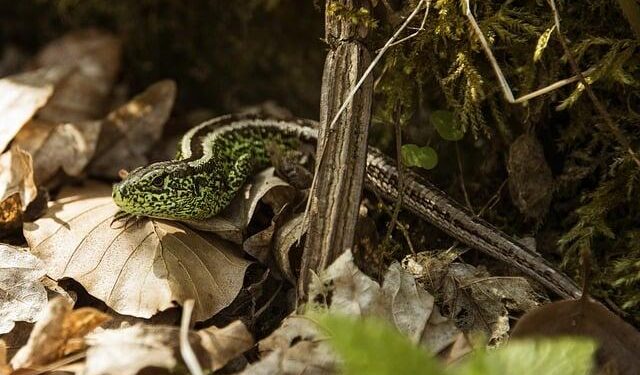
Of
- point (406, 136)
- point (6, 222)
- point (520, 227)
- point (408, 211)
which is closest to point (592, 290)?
point (520, 227)

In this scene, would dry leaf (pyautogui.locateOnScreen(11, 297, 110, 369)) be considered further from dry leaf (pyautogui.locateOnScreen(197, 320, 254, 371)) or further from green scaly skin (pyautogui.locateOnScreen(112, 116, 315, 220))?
green scaly skin (pyautogui.locateOnScreen(112, 116, 315, 220))

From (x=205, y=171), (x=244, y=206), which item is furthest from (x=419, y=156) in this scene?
(x=205, y=171)

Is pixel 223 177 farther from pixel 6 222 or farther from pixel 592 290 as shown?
pixel 592 290

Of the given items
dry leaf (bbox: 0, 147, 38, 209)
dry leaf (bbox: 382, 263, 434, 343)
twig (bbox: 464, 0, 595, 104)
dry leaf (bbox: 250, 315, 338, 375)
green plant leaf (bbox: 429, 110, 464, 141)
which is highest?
twig (bbox: 464, 0, 595, 104)

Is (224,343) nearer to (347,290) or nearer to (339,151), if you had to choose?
(347,290)


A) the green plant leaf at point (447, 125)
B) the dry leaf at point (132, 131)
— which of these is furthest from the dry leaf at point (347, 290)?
the dry leaf at point (132, 131)

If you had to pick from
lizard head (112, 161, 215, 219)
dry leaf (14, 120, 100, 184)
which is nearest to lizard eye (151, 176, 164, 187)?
lizard head (112, 161, 215, 219)
